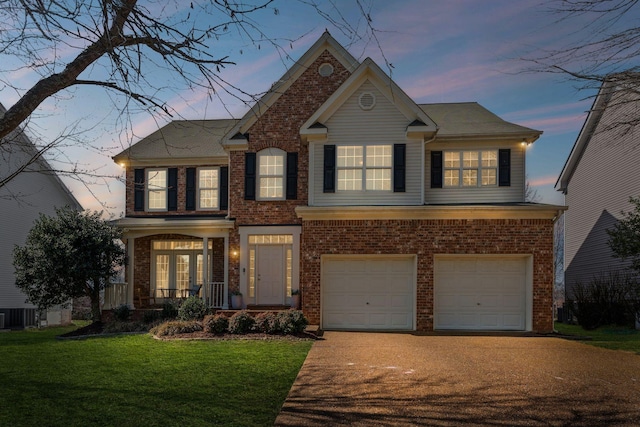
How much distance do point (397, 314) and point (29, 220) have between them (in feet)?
57.1

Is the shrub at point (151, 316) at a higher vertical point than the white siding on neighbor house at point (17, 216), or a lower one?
lower

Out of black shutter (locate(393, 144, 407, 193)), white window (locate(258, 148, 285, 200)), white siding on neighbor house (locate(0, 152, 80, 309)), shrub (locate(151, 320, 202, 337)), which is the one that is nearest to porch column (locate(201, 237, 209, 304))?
white window (locate(258, 148, 285, 200))

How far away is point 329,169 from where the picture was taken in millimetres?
16922

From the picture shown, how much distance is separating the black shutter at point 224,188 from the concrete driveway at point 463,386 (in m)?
8.44

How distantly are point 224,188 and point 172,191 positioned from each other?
211 cm

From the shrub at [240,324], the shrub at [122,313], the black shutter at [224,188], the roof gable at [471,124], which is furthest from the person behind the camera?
the black shutter at [224,188]

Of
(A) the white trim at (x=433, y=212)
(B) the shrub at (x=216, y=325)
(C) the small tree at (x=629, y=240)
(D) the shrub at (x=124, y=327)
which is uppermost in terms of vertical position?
(A) the white trim at (x=433, y=212)

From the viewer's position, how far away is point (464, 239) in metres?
15.7

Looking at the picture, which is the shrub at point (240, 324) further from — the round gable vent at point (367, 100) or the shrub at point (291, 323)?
the round gable vent at point (367, 100)

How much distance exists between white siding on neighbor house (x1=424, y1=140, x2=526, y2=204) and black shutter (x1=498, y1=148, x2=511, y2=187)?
144mm

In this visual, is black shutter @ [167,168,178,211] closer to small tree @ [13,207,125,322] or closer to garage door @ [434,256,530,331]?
small tree @ [13,207,125,322]

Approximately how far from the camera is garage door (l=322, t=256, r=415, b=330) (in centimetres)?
1595

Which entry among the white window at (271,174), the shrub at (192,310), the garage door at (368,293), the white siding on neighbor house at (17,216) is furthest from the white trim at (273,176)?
the white siding on neighbor house at (17,216)

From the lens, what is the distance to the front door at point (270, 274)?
58.2 feet
